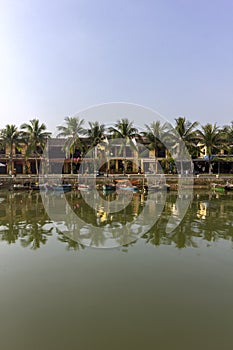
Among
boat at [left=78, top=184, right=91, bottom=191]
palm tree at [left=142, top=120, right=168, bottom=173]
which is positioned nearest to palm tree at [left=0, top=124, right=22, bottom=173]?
boat at [left=78, top=184, right=91, bottom=191]

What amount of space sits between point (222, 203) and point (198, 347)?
59.8 feet

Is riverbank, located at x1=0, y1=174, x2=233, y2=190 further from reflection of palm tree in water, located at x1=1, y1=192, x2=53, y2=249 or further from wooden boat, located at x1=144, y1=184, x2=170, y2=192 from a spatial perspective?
reflection of palm tree in water, located at x1=1, y1=192, x2=53, y2=249

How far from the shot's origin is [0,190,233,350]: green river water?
501cm

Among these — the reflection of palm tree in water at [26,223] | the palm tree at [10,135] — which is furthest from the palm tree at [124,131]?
the reflection of palm tree in water at [26,223]

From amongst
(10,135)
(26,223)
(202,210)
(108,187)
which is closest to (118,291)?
(26,223)

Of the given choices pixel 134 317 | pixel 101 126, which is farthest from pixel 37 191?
pixel 134 317

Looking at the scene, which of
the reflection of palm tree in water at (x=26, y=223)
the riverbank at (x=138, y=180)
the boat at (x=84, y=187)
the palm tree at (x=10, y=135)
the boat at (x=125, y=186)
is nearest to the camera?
the reflection of palm tree in water at (x=26, y=223)

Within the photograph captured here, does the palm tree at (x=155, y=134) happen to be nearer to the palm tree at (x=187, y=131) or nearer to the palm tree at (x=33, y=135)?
the palm tree at (x=187, y=131)

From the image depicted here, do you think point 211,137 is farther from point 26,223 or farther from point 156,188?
point 26,223

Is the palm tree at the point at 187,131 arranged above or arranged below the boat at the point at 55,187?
above

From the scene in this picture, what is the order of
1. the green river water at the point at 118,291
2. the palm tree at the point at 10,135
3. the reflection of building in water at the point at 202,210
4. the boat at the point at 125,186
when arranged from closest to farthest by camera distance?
the green river water at the point at 118,291, the reflection of building in water at the point at 202,210, the boat at the point at 125,186, the palm tree at the point at 10,135

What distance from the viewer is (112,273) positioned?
26.2 ft

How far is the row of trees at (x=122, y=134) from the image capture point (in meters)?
35.2

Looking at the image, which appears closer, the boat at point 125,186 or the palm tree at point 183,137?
the boat at point 125,186
